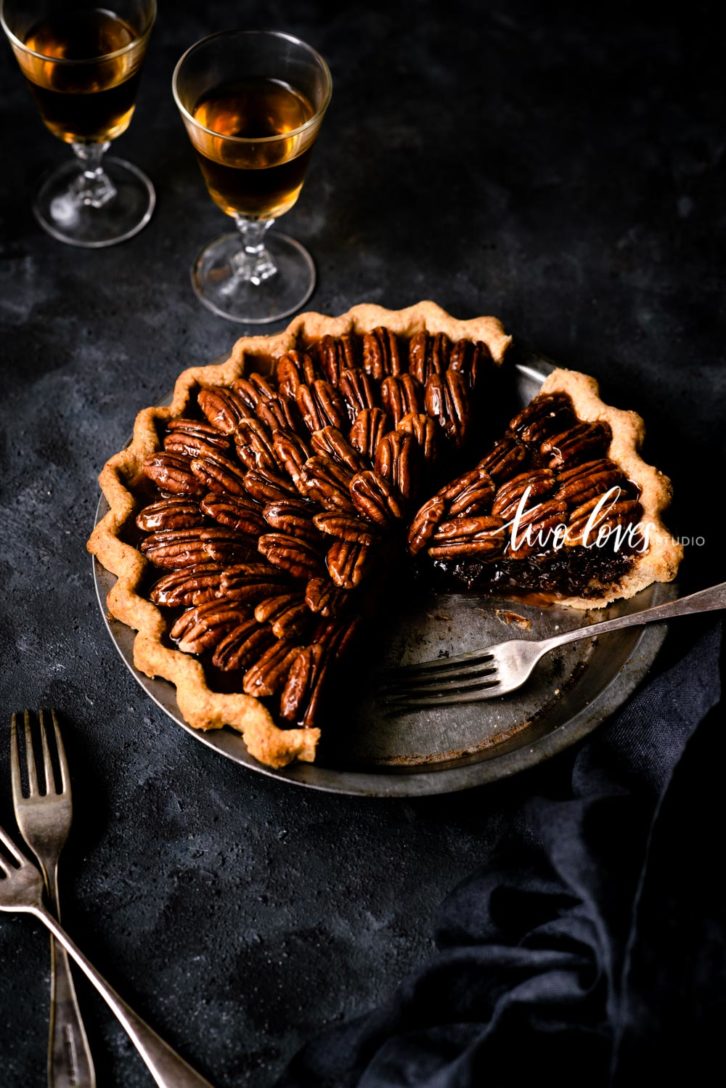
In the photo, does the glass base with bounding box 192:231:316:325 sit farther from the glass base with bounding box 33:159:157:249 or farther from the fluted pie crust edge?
the fluted pie crust edge

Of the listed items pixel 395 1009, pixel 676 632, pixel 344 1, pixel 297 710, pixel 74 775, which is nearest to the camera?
pixel 395 1009

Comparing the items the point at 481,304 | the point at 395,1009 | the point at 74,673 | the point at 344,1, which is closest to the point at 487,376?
the point at 481,304

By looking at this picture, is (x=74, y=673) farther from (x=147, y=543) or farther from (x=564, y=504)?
(x=564, y=504)

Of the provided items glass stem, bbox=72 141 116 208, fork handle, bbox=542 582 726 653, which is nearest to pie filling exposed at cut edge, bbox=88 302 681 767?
fork handle, bbox=542 582 726 653

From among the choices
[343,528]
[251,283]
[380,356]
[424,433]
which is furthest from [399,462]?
[251,283]

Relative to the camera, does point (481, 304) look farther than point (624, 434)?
Yes

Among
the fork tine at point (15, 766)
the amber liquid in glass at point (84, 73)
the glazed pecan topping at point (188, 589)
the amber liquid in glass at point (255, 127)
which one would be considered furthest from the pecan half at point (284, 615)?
the amber liquid in glass at point (84, 73)
